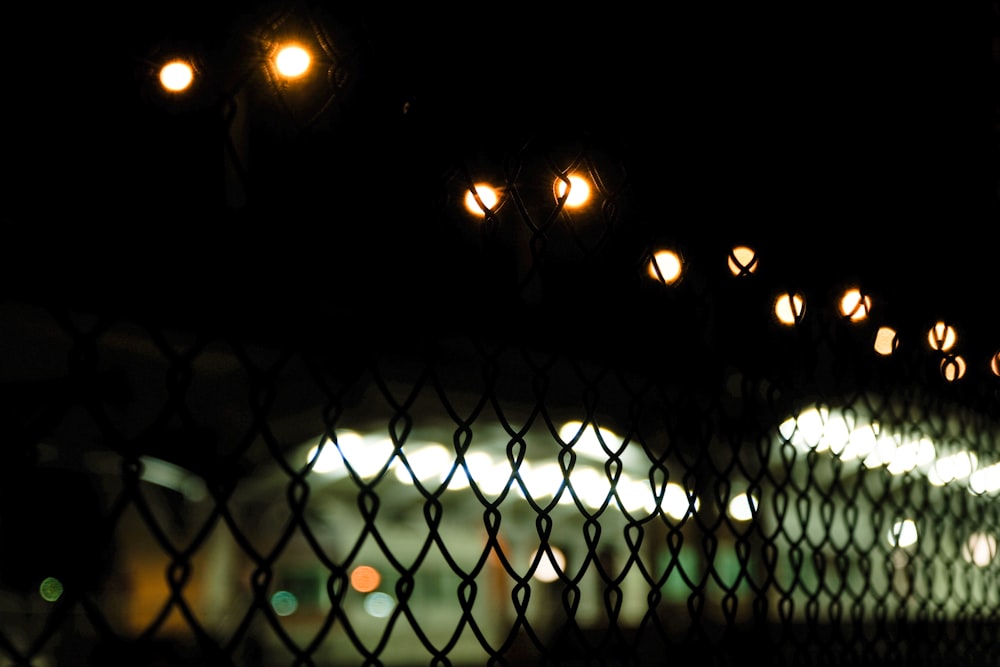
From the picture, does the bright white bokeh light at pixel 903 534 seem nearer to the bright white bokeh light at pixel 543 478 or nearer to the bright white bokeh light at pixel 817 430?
the bright white bokeh light at pixel 817 430

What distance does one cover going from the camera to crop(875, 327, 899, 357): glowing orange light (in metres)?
2.07

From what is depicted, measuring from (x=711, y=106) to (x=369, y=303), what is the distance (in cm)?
85

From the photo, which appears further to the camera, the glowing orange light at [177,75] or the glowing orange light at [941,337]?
the glowing orange light at [941,337]

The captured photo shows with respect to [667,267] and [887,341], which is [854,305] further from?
[667,267]

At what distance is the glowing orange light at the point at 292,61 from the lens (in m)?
1.22

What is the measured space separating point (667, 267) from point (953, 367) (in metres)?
1.07

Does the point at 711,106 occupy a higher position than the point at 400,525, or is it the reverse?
the point at 400,525

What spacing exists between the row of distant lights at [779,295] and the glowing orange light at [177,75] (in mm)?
430

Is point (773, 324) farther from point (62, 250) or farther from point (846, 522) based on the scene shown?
point (62, 250)

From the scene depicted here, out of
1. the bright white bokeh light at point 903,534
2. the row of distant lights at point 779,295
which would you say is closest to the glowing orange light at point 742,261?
the row of distant lights at point 779,295

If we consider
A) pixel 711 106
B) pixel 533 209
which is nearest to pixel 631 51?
pixel 711 106

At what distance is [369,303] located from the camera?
4.10 ft

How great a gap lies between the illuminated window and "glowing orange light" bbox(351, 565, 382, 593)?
7645mm

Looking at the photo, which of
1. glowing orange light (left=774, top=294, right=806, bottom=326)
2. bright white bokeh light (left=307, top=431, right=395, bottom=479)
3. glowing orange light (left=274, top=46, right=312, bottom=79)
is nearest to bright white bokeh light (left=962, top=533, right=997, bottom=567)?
glowing orange light (left=774, top=294, right=806, bottom=326)
